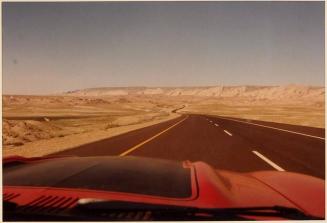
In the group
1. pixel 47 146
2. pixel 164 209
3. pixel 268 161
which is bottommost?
pixel 47 146

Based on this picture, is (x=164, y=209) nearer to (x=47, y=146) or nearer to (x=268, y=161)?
(x=268, y=161)

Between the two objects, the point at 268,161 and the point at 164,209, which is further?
the point at 268,161

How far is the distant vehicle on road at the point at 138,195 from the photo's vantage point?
2.33 metres

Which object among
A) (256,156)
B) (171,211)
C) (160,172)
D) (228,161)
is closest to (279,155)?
(256,156)

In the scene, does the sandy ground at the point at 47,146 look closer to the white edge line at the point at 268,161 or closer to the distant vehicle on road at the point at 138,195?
the white edge line at the point at 268,161

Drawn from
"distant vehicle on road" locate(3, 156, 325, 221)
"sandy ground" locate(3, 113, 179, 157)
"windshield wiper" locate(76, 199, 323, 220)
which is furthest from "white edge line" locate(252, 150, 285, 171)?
"windshield wiper" locate(76, 199, 323, 220)

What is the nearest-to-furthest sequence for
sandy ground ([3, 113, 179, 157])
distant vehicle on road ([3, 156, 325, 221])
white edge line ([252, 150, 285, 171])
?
1. distant vehicle on road ([3, 156, 325, 221])
2. white edge line ([252, 150, 285, 171])
3. sandy ground ([3, 113, 179, 157])

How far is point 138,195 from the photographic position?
2.51 meters

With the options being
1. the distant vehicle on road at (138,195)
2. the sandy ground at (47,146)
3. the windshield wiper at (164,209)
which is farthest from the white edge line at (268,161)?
the windshield wiper at (164,209)

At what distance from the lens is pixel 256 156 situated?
11.0m

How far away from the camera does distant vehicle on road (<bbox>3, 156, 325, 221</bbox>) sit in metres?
2.33

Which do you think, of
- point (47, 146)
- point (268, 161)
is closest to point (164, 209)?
point (268, 161)

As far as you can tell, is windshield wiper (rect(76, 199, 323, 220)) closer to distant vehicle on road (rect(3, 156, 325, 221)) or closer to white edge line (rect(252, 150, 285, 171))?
distant vehicle on road (rect(3, 156, 325, 221))

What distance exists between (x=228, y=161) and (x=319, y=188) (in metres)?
6.40
